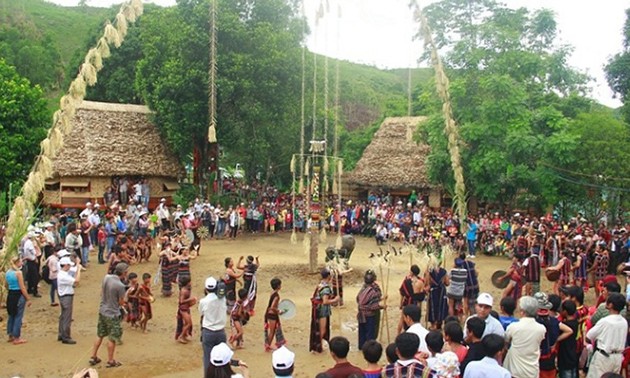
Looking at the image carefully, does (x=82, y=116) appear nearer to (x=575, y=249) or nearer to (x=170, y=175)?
(x=170, y=175)

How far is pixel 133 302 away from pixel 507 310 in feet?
23.1

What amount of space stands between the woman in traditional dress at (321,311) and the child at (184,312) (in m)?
2.11

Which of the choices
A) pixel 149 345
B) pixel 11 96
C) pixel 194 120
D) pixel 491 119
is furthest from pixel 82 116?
pixel 149 345

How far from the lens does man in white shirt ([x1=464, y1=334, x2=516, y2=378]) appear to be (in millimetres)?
5363

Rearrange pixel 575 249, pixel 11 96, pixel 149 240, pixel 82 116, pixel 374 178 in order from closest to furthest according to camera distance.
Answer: pixel 575 249 < pixel 149 240 < pixel 11 96 < pixel 82 116 < pixel 374 178

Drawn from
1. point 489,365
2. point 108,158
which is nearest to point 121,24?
point 489,365

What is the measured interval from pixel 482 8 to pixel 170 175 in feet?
52.2

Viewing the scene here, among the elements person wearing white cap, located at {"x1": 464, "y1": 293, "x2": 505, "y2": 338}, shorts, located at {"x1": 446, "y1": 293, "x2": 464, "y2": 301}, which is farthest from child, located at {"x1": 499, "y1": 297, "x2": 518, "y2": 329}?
shorts, located at {"x1": 446, "y1": 293, "x2": 464, "y2": 301}

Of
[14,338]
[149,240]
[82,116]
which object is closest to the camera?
[14,338]

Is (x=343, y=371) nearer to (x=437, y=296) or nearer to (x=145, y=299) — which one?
(x=437, y=296)

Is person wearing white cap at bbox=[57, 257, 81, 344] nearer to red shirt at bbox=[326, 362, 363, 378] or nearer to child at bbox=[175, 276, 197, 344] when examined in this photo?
child at bbox=[175, 276, 197, 344]

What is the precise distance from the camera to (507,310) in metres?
7.25

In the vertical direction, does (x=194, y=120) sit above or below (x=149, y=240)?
above

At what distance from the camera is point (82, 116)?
92.3ft
